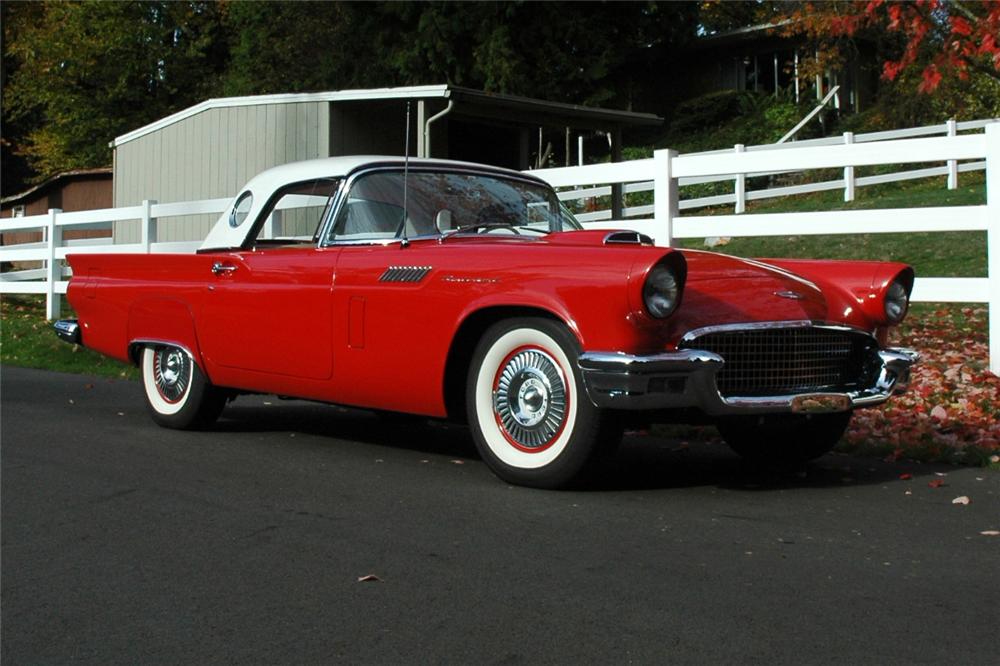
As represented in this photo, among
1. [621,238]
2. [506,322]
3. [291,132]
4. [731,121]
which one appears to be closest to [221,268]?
[506,322]

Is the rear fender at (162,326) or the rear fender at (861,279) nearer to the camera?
the rear fender at (861,279)

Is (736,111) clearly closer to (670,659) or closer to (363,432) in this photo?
(363,432)

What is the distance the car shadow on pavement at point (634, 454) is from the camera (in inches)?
221

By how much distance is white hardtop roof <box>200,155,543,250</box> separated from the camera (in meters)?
6.65

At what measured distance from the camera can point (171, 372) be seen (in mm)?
7340

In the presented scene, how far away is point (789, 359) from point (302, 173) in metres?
3.00

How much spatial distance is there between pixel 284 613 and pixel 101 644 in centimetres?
50

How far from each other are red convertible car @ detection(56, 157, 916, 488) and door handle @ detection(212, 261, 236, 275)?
1cm

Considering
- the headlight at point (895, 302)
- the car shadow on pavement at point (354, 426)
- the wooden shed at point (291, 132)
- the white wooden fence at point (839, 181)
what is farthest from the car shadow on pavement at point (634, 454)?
the white wooden fence at point (839, 181)

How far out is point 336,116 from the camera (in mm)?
20688

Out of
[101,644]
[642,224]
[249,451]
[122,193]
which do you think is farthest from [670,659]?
[122,193]

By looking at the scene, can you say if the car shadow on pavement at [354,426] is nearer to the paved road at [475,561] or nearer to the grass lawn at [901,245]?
the paved road at [475,561]

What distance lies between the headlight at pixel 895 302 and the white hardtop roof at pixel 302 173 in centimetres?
212

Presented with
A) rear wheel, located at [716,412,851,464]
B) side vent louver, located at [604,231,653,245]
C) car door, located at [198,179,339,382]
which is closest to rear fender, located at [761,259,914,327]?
rear wheel, located at [716,412,851,464]
